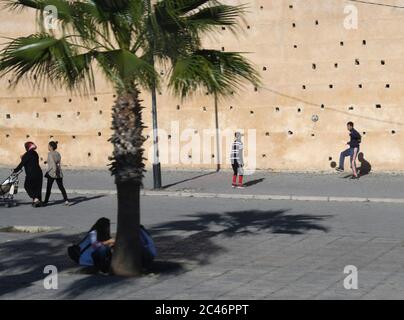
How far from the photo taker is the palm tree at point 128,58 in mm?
11125

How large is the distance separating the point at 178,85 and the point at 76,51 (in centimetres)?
140

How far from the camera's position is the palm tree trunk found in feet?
38.3

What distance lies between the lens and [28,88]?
30.9 meters

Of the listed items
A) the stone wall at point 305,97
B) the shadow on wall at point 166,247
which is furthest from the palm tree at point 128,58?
the stone wall at point 305,97

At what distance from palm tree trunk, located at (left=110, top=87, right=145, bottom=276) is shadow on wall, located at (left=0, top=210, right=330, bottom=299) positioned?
300 mm

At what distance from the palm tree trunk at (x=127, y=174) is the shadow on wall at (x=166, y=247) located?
0.99 feet

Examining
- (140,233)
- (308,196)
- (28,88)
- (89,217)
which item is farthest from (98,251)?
(28,88)

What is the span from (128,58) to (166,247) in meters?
4.35

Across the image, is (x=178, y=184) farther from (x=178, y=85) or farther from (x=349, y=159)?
(x=178, y=85)

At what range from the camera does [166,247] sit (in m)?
14.4

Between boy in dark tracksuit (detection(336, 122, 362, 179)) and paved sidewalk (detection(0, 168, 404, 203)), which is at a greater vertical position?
boy in dark tracksuit (detection(336, 122, 362, 179))

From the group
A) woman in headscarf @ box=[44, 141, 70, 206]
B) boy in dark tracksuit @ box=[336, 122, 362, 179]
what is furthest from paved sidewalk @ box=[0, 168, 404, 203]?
woman in headscarf @ box=[44, 141, 70, 206]

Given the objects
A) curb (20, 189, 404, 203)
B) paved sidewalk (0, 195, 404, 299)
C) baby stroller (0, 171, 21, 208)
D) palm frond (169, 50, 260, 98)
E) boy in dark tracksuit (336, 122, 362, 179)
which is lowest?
paved sidewalk (0, 195, 404, 299)

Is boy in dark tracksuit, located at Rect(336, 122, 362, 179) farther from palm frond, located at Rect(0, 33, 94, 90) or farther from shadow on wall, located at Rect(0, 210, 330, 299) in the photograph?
palm frond, located at Rect(0, 33, 94, 90)
